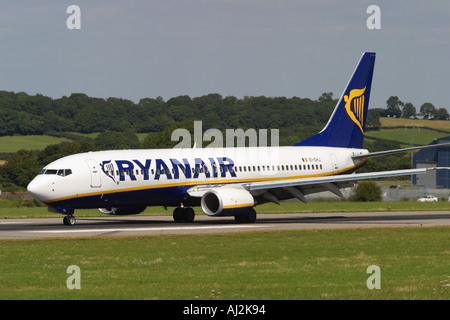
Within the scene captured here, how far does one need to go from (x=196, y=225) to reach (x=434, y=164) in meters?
104

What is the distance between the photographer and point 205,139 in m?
123

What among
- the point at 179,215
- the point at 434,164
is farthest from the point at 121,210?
the point at 434,164

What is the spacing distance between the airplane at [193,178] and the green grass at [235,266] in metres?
7.49

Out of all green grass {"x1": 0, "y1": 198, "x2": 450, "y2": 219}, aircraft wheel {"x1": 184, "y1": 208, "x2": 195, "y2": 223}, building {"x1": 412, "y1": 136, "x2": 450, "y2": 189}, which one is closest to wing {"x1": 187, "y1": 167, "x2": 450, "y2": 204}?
aircraft wheel {"x1": 184, "y1": 208, "x2": 195, "y2": 223}

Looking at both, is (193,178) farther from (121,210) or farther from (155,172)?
(121,210)

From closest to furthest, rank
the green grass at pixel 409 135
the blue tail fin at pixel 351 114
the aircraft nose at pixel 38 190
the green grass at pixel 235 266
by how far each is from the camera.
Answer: the green grass at pixel 235 266 < the aircraft nose at pixel 38 190 < the blue tail fin at pixel 351 114 < the green grass at pixel 409 135

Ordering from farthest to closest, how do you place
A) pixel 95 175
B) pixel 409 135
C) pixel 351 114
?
pixel 409 135 < pixel 351 114 < pixel 95 175

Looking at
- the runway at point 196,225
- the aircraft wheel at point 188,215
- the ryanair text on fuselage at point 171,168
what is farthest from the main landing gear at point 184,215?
the ryanair text on fuselage at point 171,168

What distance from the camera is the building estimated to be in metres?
131

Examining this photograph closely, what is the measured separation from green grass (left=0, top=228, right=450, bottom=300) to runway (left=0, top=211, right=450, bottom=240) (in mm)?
3220

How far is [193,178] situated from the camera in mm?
46688

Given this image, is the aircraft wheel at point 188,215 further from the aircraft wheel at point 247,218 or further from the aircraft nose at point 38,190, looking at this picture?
the aircraft nose at point 38,190

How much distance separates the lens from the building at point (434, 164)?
130625mm

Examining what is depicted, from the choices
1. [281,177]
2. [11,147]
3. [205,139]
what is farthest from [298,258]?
[11,147]
